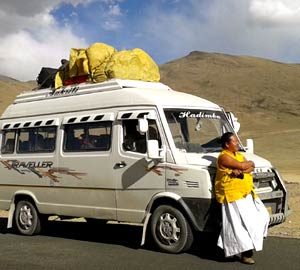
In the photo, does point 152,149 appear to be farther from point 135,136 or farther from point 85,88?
point 85,88

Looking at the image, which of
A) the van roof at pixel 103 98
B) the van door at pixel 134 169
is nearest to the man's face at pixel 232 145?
the van door at pixel 134 169

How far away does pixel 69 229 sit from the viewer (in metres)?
Result: 12.1

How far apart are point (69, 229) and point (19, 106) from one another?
262cm

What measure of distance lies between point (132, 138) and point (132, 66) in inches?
58.3

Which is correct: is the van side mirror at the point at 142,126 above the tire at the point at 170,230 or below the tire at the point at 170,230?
above

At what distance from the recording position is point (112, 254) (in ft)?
29.6

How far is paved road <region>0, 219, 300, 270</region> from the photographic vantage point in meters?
8.07

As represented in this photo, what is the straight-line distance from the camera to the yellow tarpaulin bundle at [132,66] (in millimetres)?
10242

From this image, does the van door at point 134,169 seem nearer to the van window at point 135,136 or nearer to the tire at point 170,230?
the van window at point 135,136

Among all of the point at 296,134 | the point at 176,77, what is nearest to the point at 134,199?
the point at 296,134

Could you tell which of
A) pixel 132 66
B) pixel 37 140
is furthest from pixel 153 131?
pixel 37 140

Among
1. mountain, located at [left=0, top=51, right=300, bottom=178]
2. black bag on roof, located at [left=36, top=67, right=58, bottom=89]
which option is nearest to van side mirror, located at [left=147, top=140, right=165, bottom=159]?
black bag on roof, located at [left=36, top=67, right=58, bottom=89]

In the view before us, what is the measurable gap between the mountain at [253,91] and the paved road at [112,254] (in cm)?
2351

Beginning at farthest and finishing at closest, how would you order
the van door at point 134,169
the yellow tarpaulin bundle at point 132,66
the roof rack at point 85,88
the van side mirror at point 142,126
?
the yellow tarpaulin bundle at point 132,66, the roof rack at point 85,88, the van door at point 134,169, the van side mirror at point 142,126
